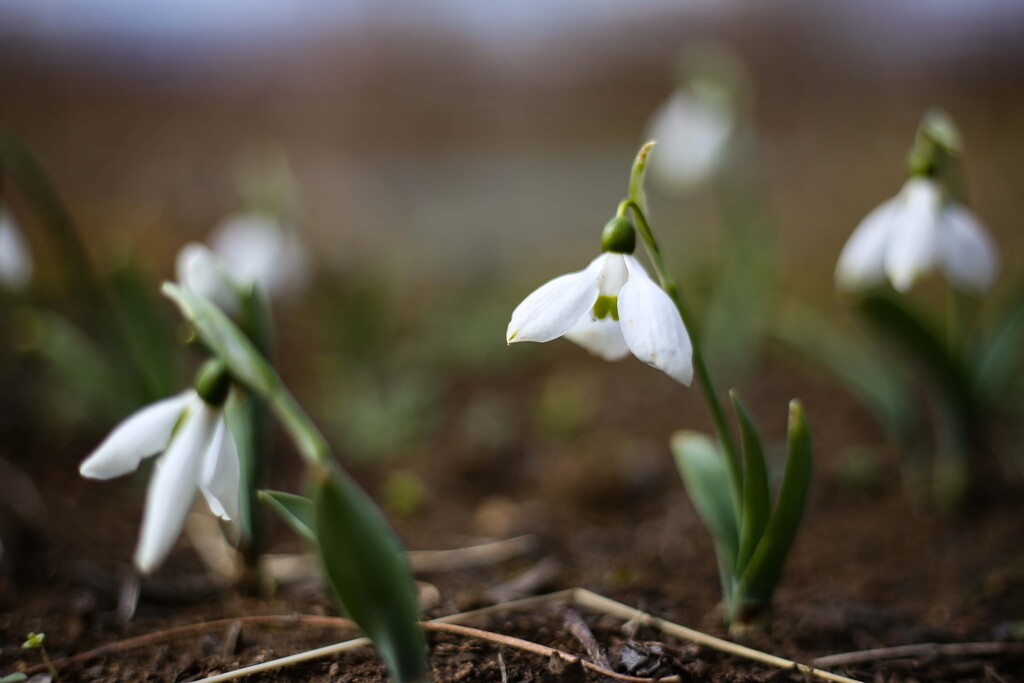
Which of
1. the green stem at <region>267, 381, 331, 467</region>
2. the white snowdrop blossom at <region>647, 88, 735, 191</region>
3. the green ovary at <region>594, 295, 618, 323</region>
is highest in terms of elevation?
the white snowdrop blossom at <region>647, 88, 735, 191</region>

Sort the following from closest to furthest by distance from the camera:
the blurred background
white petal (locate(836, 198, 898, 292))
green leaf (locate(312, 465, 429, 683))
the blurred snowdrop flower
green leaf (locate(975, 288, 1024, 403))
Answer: green leaf (locate(312, 465, 429, 683)), white petal (locate(836, 198, 898, 292)), green leaf (locate(975, 288, 1024, 403)), the blurred snowdrop flower, the blurred background

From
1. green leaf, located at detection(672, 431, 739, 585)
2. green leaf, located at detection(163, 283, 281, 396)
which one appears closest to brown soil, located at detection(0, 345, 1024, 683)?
green leaf, located at detection(672, 431, 739, 585)

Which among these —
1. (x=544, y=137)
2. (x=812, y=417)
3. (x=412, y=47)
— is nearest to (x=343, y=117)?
(x=412, y=47)

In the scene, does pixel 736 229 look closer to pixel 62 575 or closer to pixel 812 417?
pixel 812 417

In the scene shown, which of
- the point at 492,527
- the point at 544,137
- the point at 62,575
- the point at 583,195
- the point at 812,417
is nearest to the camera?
the point at 62,575

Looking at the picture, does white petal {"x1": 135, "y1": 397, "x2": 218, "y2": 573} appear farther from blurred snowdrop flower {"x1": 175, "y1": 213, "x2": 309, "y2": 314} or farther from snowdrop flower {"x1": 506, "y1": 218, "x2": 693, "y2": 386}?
blurred snowdrop flower {"x1": 175, "y1": 213, "x2": 309, "y2": 314}

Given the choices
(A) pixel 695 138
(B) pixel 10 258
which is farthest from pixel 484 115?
(B) pixel 10 258
